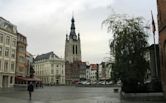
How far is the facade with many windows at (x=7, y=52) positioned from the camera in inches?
3019

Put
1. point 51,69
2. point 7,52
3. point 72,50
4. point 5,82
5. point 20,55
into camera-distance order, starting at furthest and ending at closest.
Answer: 1. point 72,50
2. point 51,69
3. point 20,55
4. point 7,52
5. point 5,82

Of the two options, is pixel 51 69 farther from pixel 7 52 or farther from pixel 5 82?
pixel 7 52

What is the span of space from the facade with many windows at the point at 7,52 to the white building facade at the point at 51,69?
8617 centimetres

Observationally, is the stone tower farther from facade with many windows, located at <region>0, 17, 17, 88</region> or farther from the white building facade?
facade with many windows, located at <region>0, 17, 17, 88</region>

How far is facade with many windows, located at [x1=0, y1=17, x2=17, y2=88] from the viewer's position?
7669 cm

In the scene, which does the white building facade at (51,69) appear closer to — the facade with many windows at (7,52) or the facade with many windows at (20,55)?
the facade with many windows at (20,55)

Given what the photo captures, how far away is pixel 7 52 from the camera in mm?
79438

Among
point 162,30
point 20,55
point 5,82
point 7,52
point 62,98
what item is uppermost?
point 7,52

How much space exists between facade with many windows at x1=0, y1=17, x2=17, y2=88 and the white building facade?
86.2 metres

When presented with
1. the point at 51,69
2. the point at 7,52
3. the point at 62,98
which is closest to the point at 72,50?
the point at 51,69

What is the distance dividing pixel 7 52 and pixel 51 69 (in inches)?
3559

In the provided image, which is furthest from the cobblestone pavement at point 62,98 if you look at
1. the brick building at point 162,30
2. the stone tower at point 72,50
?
the stone tower at point 72,50

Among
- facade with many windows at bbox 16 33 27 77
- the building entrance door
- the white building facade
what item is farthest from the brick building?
the white building facade

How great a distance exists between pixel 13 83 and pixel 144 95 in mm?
55461
